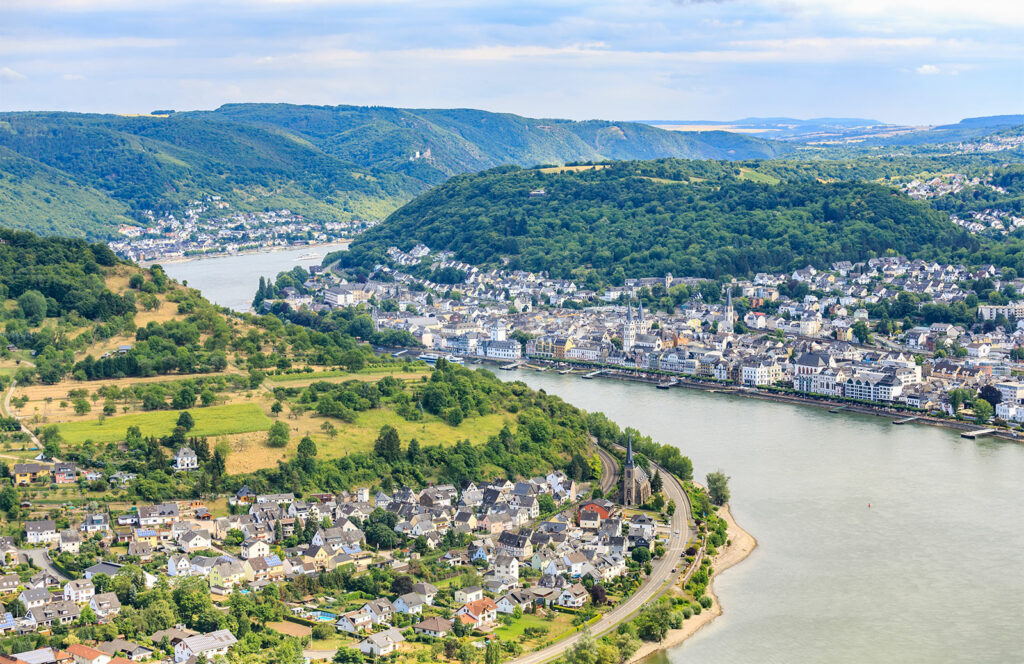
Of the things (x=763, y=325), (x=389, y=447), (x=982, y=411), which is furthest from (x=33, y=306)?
(x=763, y=325)

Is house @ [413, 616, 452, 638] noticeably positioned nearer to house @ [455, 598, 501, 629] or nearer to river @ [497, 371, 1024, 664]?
house @ [455, 598, 501, 629]

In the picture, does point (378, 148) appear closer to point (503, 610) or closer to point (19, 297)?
point (19, 297)

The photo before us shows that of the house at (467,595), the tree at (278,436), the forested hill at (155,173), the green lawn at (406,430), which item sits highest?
the forested hill at (155,173)

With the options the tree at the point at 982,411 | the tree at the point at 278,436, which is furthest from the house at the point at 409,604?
the tree at the point at 982,411

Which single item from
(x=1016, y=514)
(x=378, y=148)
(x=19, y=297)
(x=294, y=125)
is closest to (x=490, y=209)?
(x=19, y=297)

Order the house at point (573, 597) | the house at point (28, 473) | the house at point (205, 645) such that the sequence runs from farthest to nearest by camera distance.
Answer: the house at point (28, 473)
the house at point (573, 597)
the house at point (205, 645)

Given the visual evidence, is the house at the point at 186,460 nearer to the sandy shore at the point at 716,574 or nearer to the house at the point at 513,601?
the house at the point at 513,601

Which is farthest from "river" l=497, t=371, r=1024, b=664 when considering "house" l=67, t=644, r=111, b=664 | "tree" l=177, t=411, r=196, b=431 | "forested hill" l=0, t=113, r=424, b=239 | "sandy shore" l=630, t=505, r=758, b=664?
"forested hill" l=0, t=113, r=424, b=239
